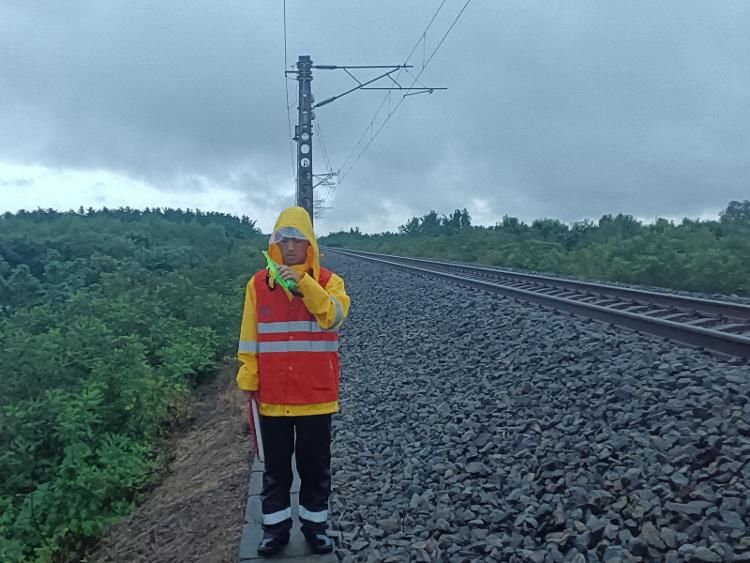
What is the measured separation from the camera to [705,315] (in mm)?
8445

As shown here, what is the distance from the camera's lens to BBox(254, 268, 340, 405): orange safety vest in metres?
3.52

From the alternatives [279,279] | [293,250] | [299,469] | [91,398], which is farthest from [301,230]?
[91,398]

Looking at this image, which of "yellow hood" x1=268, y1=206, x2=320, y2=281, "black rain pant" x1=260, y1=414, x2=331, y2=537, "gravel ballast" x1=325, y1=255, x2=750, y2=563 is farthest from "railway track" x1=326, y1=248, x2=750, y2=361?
"yellow hood" x1=268, y1=206, x2=320, y2=281

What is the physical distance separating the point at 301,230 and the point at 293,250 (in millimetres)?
122

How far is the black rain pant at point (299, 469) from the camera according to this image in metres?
3.62

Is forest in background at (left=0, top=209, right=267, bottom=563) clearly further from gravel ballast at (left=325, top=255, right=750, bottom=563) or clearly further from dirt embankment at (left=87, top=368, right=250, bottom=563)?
gravel ballast at (left=325, top=255, right=750, bottom=563)

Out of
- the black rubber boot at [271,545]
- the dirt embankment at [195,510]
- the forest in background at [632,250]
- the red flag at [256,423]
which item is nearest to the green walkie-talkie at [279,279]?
the red flag at [256,423]

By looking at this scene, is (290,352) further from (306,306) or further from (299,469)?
(299,469)

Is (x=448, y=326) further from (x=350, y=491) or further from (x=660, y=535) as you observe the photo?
(x=660, y=535)

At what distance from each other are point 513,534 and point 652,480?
84 cm

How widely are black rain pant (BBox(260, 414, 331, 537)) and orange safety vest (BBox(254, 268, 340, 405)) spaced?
17 cm

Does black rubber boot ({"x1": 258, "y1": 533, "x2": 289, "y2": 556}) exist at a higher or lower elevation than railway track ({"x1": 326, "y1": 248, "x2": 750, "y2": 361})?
lower

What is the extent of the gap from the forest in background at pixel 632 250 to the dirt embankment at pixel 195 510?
44.0ft

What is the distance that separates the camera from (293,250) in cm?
351
